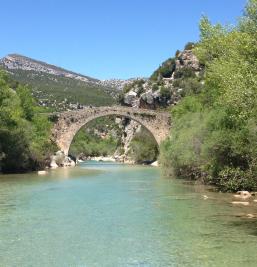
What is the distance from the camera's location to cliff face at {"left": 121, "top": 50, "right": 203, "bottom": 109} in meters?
94.7

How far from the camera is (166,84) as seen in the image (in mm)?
98750

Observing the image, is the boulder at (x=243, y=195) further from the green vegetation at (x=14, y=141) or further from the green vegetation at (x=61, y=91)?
the green vegetation at (x=61, y=91)

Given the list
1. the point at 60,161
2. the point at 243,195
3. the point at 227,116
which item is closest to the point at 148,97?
the point at 60,161

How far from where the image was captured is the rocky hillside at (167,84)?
94.7 m

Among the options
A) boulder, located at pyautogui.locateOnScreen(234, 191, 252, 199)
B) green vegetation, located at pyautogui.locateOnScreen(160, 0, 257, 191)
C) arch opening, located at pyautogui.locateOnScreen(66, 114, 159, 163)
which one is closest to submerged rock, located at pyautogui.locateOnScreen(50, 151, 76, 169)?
arch opening, located at pyautogui.locateOnScreen(66, 114, 159, 163)

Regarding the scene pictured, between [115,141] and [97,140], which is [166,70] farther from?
[97,140]

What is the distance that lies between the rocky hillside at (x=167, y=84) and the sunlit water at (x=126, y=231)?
66444 millimetres

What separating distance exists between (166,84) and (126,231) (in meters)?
83.4

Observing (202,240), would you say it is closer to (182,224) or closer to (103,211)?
(182,224)

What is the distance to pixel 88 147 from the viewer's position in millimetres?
126938

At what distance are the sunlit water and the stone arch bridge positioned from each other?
165 feet

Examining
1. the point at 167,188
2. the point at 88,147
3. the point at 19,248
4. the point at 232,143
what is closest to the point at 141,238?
the point at 19,248

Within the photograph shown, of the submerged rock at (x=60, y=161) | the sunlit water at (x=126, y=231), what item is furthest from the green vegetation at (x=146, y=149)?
the sunlit water at (x=126, y=231)

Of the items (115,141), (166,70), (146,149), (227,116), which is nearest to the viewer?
(227,116)
